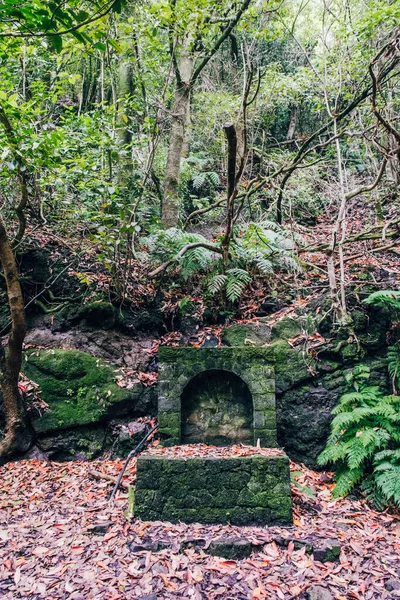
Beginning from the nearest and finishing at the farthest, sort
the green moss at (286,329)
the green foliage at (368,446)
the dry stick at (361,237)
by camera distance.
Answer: the green foliage at (368,446) < the green moss at (286,329) < the dry stick at (361,237)

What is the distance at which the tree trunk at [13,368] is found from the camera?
15.0 feet

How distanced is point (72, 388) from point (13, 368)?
0.89 meters

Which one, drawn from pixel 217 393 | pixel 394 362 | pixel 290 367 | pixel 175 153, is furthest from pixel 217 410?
pixel 175 153

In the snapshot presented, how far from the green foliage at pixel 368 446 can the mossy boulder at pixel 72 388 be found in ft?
9.45

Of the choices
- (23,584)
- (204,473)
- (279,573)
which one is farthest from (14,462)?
(279,573)

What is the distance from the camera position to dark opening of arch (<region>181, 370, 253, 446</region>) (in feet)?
15.3

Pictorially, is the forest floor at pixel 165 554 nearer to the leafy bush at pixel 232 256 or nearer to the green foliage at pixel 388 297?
the green foliage at pixel 388 297

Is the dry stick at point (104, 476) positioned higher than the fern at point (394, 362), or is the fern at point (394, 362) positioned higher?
the fern at point (394, 362)

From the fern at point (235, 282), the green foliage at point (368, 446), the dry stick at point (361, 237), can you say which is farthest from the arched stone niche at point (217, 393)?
the dry stick at point (361, 237)

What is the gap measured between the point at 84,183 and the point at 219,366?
345 centimetres

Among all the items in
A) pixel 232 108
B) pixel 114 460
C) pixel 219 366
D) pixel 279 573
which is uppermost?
pixel 232 108

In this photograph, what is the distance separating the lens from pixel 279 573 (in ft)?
10.3

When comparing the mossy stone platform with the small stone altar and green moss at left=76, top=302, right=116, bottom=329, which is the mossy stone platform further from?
green moss at left=76, top=302, right=116, bottom=329

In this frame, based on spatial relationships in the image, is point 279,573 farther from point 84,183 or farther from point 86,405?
point 84,183
